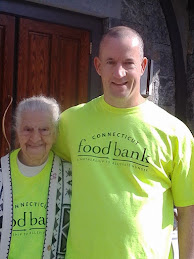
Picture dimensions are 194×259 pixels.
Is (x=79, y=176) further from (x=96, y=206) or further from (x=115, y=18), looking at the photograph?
(x=115, y=18)

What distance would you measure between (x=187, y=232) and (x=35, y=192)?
24.8 inches

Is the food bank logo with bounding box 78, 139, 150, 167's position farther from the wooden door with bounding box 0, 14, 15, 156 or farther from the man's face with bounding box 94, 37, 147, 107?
the wooden door with bounding box 0, 14, 15, 156

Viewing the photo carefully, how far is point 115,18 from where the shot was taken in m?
4.05

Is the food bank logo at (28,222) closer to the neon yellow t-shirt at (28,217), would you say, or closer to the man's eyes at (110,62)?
the neon yellow t-shirt at (28,217)

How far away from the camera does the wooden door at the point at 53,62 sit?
370cm

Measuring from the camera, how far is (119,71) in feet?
6.12

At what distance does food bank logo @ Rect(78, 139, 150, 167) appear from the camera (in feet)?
6.13

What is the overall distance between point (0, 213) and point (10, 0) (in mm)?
2041

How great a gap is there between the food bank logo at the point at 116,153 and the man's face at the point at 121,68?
179mm

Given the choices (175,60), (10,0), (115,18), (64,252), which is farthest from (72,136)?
(175,60)

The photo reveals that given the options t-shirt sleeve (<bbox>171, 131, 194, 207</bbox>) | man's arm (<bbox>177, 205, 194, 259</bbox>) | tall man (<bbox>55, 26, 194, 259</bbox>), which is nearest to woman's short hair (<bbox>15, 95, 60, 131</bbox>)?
tall man (<bbox>55, 26, 194, 259</bbox>)

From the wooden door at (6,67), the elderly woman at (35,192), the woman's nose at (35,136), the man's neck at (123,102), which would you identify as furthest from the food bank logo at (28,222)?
the wooden door at (6,67)

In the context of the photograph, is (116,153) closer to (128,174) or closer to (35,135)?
(128,174)

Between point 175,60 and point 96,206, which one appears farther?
point 175,60
